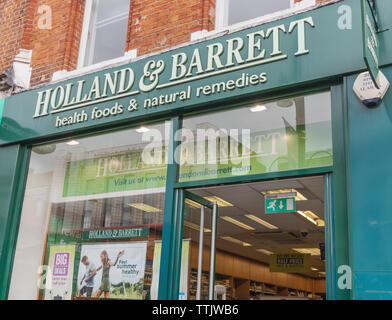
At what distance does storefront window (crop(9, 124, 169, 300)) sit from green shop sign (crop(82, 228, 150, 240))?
0.01 m

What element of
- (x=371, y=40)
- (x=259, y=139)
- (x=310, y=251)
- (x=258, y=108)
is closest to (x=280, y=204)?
(x=259, y=139)

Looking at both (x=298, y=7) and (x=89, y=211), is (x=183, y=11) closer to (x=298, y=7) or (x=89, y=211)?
(x=298, y=7)

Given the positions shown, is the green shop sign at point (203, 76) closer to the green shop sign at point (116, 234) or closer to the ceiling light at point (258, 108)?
the ceiling light at point (258, 108)

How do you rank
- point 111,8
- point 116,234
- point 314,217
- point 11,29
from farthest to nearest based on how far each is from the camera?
point 314,217
point 11,29
point 111,8
point 116,234

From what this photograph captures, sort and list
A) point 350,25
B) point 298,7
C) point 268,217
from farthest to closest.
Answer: point 268,217 → point 298,7 → point 350,25

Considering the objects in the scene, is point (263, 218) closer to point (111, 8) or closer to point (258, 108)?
point (258, 108)

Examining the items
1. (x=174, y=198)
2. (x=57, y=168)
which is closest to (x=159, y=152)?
(x=174, y=198)

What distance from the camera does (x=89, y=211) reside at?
258 inches

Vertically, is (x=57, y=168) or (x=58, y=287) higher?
(x=57, y=168)

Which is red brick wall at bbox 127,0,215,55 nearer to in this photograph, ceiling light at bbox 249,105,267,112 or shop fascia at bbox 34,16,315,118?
shop fascia at bbox 34,16,315,118

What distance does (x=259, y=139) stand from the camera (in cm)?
550

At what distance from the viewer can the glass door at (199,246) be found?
5512 millimetres

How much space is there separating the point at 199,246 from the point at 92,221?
1696mm
